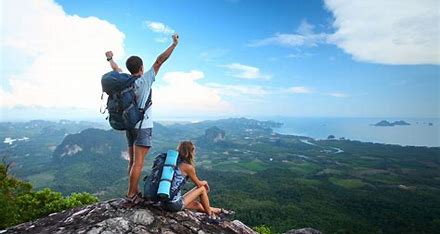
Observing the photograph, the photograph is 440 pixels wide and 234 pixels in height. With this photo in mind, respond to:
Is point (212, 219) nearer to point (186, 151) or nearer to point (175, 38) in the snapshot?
point (186, 151)

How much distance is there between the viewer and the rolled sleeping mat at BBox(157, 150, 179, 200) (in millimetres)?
5707

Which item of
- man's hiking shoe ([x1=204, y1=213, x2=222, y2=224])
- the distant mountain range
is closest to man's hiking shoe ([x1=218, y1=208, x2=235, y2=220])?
man's hiking shoe ([x1=204, y1=213, x2=222, y2=224])

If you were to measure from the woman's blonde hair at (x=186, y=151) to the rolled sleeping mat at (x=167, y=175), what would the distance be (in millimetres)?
104

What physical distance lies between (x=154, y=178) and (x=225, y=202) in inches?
2786

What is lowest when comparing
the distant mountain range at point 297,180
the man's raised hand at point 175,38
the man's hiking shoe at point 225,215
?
the distant mountain range at point 297,180

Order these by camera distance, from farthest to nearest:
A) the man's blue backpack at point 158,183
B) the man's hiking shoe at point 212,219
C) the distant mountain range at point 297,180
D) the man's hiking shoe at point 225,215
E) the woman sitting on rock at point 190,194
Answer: the distant mountain range at point 297,180 → the man's hiking shoe at point 225,215 → the man's hiking shoe at point 212,219 → the woman sitting on rock at point 190,194 → the man's blue backpack at point 158,183

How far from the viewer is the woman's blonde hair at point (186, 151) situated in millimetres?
6098

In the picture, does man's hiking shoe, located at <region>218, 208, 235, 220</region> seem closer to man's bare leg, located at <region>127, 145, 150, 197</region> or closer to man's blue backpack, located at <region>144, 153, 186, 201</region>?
man's blue backpack, located at <region>144, 153, 186, 201</region>

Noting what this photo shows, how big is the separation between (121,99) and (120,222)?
211 cm

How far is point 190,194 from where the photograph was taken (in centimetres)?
639

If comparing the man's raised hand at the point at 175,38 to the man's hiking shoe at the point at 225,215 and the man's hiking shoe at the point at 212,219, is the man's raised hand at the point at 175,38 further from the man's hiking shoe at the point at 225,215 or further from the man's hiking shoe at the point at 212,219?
the man's hiking shoe at the point at 225,215

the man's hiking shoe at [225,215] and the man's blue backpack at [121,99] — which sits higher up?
the man's blue backpack at [121,99]

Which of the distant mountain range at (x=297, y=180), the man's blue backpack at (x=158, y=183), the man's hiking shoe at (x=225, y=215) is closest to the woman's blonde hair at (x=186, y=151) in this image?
the man's blue backpack at (x=158, y=183)

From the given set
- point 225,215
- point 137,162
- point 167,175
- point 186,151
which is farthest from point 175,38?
point 225,215
